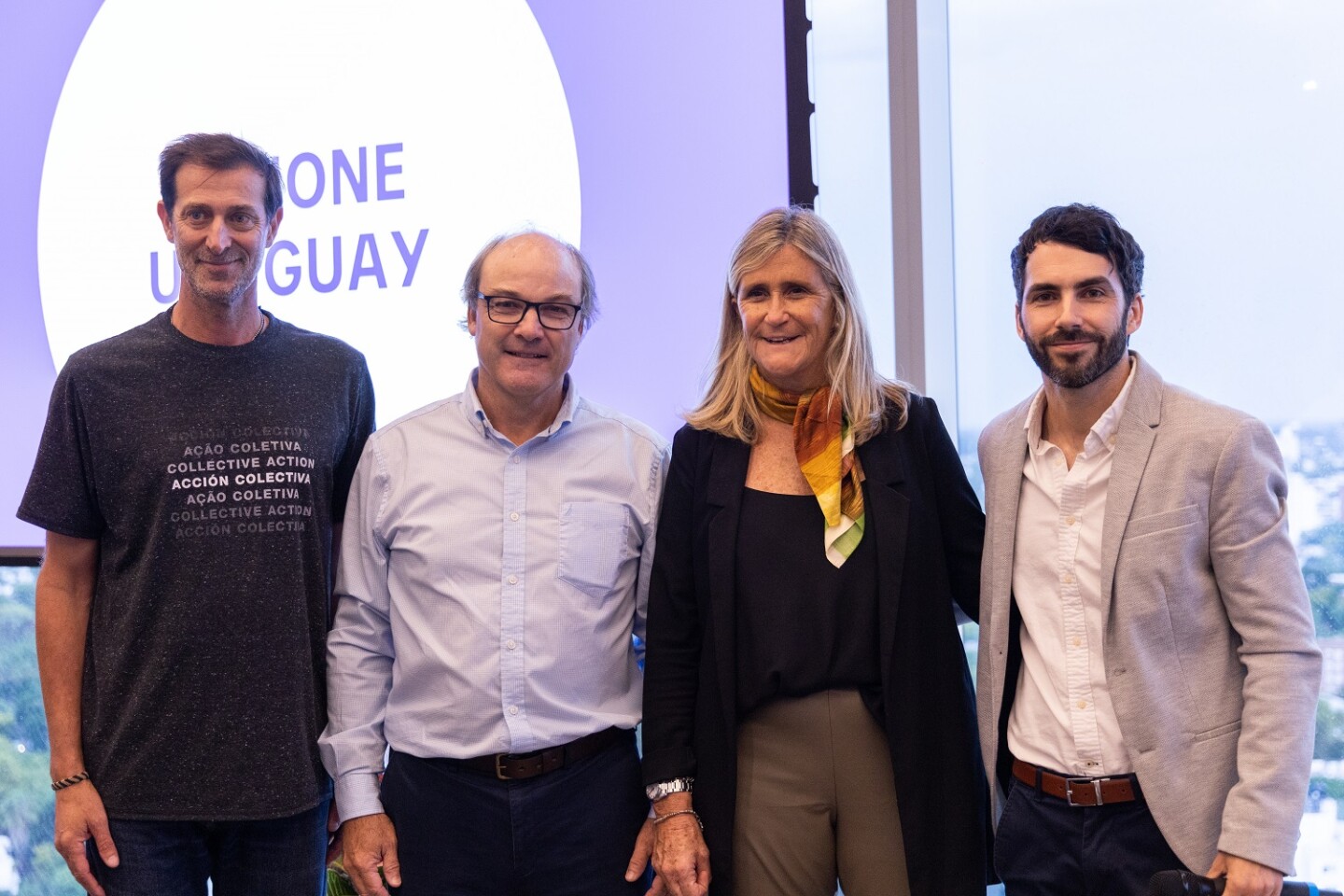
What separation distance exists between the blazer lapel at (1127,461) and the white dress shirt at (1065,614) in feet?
0.08

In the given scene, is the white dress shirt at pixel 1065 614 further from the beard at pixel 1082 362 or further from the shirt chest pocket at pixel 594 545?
the shirt chest pocket at pixel 594 545

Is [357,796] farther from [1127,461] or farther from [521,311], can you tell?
[1127,461]

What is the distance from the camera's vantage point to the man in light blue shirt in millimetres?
2119

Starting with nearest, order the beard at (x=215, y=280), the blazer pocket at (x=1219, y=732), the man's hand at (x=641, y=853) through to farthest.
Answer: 1. the blazer pocket at (x=1219, y=732)
2. the man's hand at (x=641, y=853)
3. the beard at (x=215, y=280)

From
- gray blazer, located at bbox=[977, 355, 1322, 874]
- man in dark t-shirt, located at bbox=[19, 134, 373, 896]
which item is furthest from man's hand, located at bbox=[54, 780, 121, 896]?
gray blazer, located at bbox=[977, 355, 1322, 874]

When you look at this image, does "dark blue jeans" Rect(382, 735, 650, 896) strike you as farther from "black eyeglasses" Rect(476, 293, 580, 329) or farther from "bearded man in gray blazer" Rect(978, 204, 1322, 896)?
"black eyeglasses" Rect(476, 293, 580, 329)

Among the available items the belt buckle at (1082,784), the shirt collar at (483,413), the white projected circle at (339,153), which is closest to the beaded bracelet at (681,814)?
the belt buckle at (1082,784)

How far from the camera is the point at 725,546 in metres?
2.12

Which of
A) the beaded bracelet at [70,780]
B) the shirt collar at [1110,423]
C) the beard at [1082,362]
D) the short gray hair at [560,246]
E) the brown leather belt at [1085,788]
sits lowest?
the beaded bracelet at [70,780]

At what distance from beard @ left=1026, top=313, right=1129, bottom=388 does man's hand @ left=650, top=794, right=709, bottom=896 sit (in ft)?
3.22

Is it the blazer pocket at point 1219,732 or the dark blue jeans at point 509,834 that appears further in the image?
the dark blue jeans at point 509,834

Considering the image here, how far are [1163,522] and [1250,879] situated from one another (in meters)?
0.55

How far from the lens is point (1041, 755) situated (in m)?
1.99

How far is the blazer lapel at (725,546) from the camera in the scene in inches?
81.6
